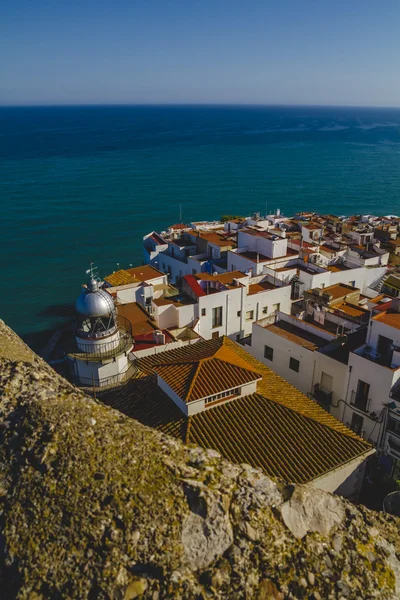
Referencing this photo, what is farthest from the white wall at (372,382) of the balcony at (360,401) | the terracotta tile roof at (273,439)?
the terracotta tile roof at (273,439)

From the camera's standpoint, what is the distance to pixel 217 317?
3956cm

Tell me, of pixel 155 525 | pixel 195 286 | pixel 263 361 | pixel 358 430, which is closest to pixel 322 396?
pixel 358 430

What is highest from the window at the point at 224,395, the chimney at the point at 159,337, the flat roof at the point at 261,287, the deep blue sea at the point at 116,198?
the window at the point at 224,395

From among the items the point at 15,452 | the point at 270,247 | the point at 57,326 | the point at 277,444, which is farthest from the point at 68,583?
the point at 57,326

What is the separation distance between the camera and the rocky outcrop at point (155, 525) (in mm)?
9055

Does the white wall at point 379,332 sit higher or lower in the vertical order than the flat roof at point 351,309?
higher

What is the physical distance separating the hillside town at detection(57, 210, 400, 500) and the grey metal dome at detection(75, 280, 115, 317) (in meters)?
0.07

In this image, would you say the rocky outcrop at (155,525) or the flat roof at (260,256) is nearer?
the rocky outcrop at (155,525)

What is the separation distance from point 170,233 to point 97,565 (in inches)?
2255

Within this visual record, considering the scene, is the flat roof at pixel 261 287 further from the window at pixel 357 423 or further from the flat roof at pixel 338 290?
the window at pixel 357 423

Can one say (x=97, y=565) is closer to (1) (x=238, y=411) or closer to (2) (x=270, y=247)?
(1) (x=238, y=411)

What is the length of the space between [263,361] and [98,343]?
11448 millimetres

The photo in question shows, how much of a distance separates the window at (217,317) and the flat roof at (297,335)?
7.62 metres

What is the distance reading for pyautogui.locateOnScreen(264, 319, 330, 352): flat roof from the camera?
2892 centimetres
